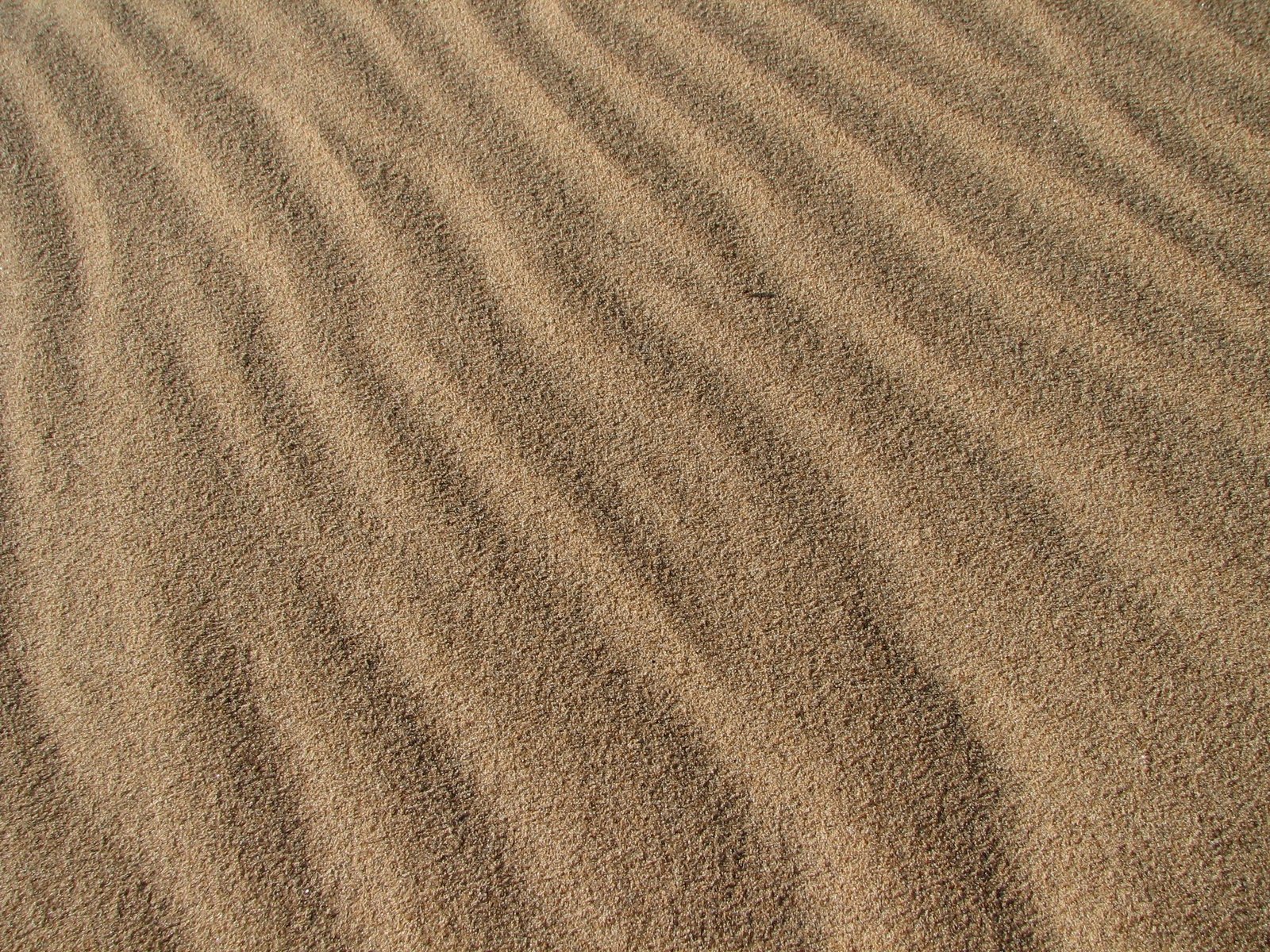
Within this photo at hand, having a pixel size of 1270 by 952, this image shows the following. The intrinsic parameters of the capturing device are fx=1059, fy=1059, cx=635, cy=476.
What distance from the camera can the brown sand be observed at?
1069 mm

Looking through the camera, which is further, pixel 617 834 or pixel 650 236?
pixel 650 236

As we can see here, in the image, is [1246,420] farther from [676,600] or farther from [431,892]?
[431,892]

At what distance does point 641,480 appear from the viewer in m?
1.32

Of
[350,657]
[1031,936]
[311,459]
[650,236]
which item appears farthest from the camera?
[650,236]

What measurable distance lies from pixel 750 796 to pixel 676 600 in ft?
0.78

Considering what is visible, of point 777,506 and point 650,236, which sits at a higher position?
point 650,236

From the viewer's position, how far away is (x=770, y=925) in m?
1.03

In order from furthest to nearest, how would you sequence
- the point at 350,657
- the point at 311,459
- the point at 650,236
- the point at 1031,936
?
the point at 650,236, the point at 311,459, the point at 350,657, the point at 1031,936

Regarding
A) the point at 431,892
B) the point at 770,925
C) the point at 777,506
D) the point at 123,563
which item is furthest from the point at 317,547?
the point at 770,925

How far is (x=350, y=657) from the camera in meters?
1.21

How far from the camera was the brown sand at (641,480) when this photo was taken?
3.51 ft

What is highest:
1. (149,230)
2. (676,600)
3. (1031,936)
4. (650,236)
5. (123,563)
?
(149,230)

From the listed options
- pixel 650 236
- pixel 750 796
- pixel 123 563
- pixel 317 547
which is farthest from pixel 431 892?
pixel 650 236

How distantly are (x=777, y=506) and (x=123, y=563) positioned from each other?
80cm
